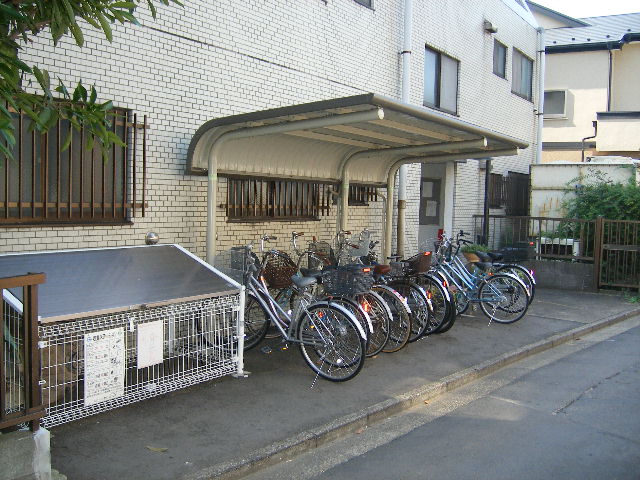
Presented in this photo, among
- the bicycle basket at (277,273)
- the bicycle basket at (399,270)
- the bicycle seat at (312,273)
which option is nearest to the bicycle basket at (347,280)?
the bicycle seat at (312,273)

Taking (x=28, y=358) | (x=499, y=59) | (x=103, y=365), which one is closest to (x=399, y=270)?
(x=103, y=365)

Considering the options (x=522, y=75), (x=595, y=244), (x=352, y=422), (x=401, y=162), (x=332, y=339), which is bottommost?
→ (x=352, y=422)

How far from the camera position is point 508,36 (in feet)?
52.4

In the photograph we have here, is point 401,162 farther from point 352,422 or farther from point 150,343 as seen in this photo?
point 150,343

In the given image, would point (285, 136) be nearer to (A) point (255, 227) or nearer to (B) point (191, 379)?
(A) point (255, 227)

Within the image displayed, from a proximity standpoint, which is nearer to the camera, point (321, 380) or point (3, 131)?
point (3, 131)

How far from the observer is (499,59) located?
15.7 metres

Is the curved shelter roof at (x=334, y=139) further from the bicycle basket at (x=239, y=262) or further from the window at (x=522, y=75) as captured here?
the window at (x=522, y=75)

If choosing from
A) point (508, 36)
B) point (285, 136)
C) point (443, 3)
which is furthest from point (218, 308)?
point (508, 36)

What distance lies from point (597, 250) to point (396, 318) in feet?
22.9

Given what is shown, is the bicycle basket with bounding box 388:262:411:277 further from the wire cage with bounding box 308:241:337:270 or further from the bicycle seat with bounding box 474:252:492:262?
the bicycle seat with bounding box 474:252:492:262

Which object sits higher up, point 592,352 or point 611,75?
point 611,75

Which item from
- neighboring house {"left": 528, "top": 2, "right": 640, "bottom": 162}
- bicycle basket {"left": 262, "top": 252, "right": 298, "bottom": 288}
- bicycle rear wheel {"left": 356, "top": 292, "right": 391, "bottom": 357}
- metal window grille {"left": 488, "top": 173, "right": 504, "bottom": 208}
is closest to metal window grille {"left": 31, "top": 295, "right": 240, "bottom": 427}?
bicycle basket {"left": 262, "top": 252, "right": 298, "bottom": 288}

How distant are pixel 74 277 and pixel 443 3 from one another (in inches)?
→ 408
